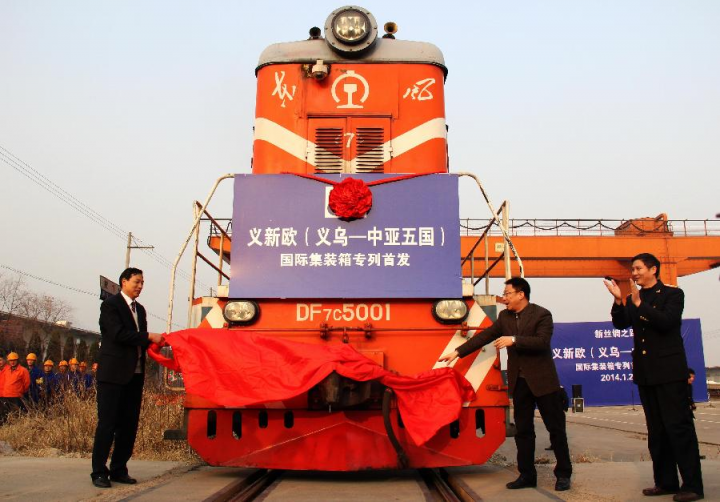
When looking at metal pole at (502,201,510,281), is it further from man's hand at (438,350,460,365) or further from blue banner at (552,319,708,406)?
blue banner at (552,319,708,406)

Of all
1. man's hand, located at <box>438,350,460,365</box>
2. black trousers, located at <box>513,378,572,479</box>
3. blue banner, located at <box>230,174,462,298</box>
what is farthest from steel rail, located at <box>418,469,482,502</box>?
blue banner, located at <box>230,174,462,298</box>

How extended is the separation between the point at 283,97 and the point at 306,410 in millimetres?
3602

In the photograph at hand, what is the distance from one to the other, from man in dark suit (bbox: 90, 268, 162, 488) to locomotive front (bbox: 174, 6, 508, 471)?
47cm

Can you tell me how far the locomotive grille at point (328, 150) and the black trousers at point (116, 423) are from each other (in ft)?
9.27

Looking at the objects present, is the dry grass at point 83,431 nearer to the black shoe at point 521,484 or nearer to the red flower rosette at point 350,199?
the red flower rosette at point 350,199

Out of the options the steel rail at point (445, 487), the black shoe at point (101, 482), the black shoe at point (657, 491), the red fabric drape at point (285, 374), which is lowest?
the steel rail at point (445, 487)

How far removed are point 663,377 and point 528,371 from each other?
0.88 metres

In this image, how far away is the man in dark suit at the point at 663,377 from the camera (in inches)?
163

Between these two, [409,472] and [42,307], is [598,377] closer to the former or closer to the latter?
[409,472]

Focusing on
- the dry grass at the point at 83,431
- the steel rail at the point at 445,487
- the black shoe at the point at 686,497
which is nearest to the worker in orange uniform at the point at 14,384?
the dry grass at the point at 83,431

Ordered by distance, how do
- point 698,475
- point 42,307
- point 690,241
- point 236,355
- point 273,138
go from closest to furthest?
point 698,475
point 236,355
point 273,138
point 690,241
point 42,307

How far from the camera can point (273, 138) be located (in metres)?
6.78

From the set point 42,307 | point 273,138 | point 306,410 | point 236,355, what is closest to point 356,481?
point 306,410

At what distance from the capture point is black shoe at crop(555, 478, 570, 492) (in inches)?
175
